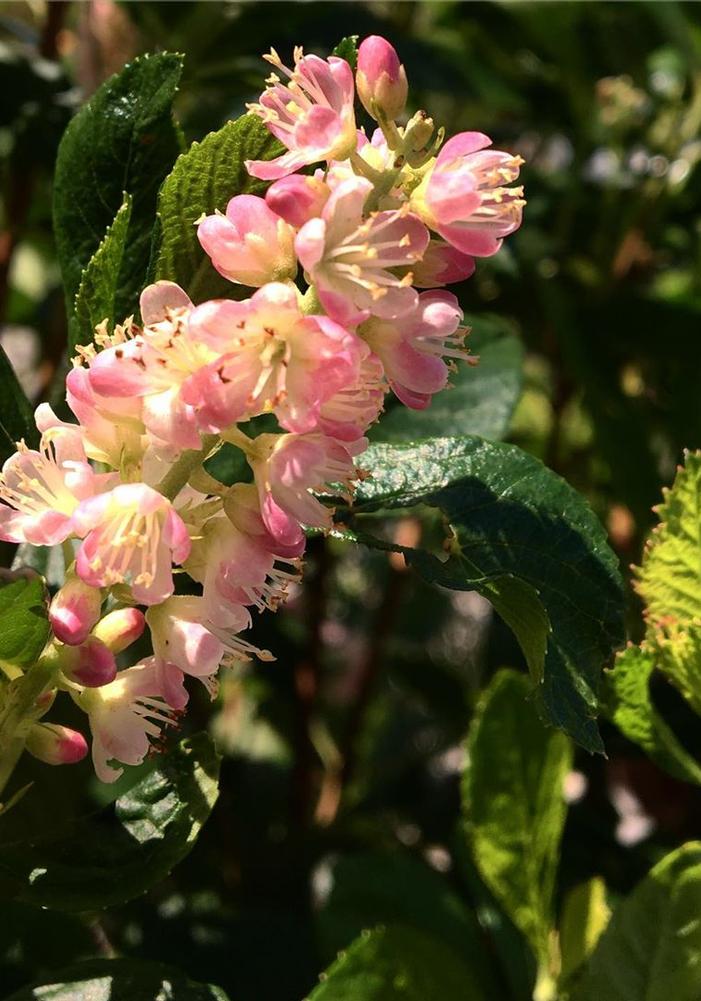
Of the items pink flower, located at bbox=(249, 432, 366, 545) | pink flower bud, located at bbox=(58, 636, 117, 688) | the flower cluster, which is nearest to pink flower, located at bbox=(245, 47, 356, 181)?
the flower cluster

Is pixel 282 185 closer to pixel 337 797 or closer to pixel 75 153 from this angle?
pixel 75 153

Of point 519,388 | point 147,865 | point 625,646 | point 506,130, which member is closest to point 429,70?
point 506,130

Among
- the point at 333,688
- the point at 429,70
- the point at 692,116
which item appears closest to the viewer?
the point at 429,70

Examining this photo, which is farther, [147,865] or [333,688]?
[333,688]

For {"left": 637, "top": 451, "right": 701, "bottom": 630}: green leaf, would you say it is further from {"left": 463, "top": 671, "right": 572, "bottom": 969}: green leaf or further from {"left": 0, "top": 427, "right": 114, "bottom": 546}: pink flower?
{"left": 0, "top": 427, "right": 114, "bottom": 546}: pink flower

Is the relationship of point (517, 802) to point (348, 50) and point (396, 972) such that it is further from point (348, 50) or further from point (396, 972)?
point (348, 50)

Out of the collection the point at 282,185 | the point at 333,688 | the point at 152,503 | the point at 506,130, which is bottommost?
the point at 333,688
